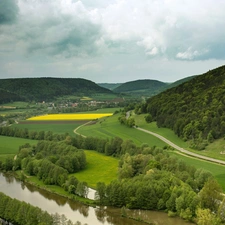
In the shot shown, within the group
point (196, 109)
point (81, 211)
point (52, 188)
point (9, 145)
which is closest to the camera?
point (81, 211)

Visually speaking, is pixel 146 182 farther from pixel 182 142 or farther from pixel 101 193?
pixel 182 142

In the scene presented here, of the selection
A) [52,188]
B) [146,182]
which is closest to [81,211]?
[146,182]

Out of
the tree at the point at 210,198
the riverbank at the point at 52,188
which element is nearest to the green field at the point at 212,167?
the tree at the point at 210,198

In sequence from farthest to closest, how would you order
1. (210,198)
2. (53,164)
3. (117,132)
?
(117,132), (53,164), (210,198)

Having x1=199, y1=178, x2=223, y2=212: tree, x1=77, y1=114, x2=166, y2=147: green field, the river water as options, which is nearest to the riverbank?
the river water

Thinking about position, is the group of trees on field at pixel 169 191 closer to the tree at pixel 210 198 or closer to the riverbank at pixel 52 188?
the tree at pixel 210 198

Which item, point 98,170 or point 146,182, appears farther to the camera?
point 98,170

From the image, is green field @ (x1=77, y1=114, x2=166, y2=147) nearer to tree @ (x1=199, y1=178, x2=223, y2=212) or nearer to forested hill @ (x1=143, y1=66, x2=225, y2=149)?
forested hill @ (x1=143, y1=66, x2=225, y2=149)
